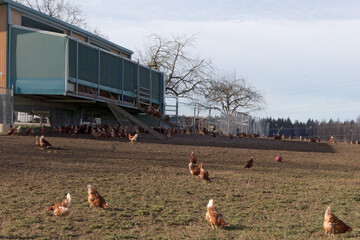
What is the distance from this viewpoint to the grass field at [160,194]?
239 inches

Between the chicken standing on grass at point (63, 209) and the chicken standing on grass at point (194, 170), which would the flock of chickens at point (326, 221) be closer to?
the chicken standing on grass at point (63, 209)

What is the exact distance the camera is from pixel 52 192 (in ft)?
27.3

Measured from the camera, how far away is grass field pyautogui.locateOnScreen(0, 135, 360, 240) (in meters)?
6.07

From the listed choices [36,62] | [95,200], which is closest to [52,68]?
[36,62]

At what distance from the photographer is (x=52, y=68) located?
58.5ft

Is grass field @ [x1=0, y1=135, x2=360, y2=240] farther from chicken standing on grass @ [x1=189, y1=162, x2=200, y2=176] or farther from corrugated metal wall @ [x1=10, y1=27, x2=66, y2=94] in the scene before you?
corrugated metal wall @ [x1=10, y1=27, x2=66, y2=94]

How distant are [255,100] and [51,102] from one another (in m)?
27.3

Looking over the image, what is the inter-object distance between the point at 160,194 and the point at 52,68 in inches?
437

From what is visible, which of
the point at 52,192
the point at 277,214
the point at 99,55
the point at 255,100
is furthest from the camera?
the point at 255,100

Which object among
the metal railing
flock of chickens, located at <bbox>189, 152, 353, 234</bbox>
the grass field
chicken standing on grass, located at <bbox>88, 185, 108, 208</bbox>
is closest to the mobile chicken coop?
the metal railing

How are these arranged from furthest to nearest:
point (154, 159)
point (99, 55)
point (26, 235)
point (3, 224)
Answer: point (99, 55)
point (154, 159)
point (3, 224)
point (26, 235)

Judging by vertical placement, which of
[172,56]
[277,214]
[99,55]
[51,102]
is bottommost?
[277,214]

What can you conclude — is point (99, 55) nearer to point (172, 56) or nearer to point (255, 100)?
point (172, 56)

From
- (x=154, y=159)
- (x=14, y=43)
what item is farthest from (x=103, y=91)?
(x=154, y=159)
